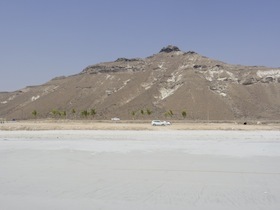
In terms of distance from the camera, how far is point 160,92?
14450 cm

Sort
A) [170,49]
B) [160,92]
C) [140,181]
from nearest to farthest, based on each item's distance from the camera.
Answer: [140,181] < [160,92] < [170,49]

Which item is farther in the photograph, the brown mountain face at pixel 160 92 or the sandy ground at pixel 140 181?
the brown mountain face at pixel 160 92

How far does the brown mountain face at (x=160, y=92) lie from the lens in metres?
123

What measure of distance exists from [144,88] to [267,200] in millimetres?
141711

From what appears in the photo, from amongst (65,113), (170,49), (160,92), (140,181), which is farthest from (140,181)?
(170,49)

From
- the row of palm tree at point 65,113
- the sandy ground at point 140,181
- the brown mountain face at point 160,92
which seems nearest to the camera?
the sandy ground at point 140,181

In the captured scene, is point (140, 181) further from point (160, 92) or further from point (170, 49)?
point (170, 49)

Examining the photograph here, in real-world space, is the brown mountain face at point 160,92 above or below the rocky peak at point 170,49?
below

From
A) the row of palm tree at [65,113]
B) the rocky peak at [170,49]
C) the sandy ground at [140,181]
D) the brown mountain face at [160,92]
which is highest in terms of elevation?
the rocky peak at [170,49]

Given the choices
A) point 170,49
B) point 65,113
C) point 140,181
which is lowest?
point 140,181

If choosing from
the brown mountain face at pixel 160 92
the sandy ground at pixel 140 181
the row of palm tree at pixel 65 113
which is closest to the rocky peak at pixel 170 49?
the brown mountain face at pixel 160 92

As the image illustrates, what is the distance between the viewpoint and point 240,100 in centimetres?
12950

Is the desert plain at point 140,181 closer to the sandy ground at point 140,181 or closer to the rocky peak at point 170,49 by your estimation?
the sandy ground at point 140,181

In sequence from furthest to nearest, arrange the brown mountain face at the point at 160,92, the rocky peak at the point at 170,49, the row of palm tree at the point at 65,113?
the rocky peak at the point at 170,49 → the row of palm tree at the point at 65,113 → the brown mountain face at the point at 160,92
